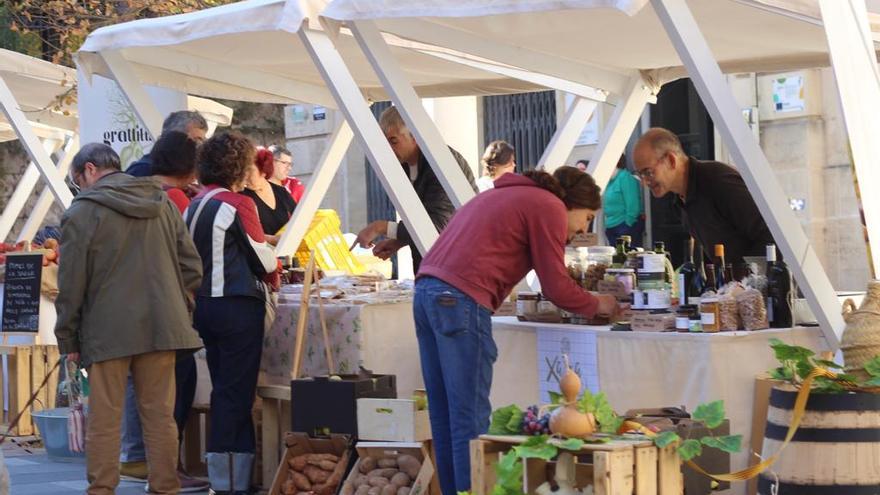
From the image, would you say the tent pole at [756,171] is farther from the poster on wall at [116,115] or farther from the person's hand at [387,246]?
the poster on wall at [116,115]

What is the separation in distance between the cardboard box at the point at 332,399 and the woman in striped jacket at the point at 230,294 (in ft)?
1.35

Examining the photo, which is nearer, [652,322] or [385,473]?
[652,322]

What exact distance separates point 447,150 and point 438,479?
1767mm

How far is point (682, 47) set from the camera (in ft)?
18.1

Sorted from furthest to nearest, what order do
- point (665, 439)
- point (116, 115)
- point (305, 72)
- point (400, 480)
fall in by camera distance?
point (116, 115), point (305, 72), point (400, 480), point (665, 439)

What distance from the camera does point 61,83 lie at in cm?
1203

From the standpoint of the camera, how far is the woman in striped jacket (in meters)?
6.89

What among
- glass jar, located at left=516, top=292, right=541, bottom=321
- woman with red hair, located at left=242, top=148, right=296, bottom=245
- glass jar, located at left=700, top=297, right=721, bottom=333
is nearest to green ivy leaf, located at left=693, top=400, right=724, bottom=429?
glass jar, located at left=700, top=297, right=721, bottom=333

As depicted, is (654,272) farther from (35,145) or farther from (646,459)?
(35,145)

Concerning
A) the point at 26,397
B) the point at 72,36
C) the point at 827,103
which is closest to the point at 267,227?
the point at 26,397

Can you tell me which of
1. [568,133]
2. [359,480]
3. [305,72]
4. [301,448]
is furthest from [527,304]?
[305,72]

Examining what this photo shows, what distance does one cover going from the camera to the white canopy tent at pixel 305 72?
279 inches

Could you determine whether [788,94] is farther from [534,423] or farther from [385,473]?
[534,423]

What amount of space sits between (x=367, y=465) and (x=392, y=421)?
9.5 inches
